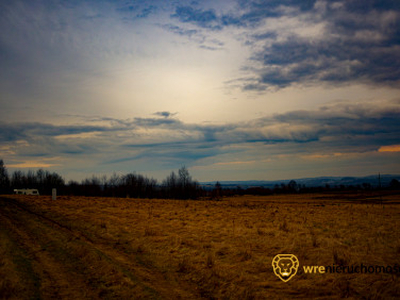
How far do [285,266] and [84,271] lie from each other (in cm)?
690

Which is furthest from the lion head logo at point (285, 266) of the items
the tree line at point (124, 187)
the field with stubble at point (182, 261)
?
the tree line at point (124, 187)

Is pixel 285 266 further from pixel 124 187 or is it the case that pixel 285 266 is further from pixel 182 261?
pixel 124 187

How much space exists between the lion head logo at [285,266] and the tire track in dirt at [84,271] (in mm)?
3338

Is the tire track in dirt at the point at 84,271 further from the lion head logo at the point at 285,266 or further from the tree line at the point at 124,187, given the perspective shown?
the tree line at the point at 124,187

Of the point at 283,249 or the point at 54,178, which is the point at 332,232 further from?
the point at 54,178

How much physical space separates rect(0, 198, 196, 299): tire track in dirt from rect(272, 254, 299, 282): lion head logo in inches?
131

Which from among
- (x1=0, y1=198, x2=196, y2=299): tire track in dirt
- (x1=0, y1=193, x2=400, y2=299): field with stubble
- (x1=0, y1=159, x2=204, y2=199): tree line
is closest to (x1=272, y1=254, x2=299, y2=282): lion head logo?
(x1=0, y1=193, x2=400, y2=299): field with stubble

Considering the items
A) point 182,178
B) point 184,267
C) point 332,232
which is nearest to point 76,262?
point 184,267

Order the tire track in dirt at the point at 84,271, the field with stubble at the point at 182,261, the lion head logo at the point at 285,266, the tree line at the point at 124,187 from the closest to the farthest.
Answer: the tire track in dirt at the point at 84,271 → the field with stubble at the point at 182,261 → the lion head logo at the point at 285,266 → the tree line at the point at 124,187

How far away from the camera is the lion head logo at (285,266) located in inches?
362

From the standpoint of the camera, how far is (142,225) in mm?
18375

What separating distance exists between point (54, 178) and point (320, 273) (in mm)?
155794

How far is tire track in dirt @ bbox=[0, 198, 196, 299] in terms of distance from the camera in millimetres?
7598

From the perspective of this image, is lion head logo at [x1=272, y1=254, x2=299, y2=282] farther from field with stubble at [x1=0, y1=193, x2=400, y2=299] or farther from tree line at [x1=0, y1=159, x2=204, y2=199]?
tree line at [x1=0, y1=159, x2=204, y2=199]
